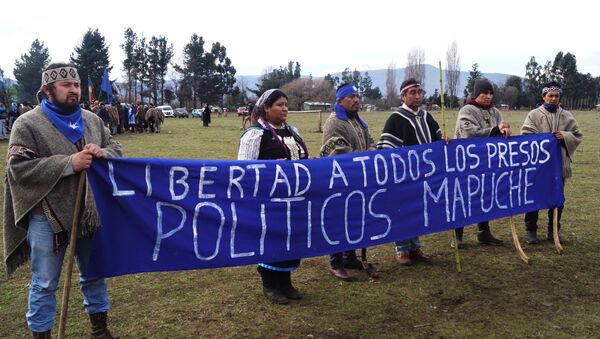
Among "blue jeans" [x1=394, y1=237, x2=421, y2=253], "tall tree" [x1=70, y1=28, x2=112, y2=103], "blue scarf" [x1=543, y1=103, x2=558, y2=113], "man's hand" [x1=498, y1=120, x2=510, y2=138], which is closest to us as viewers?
"man's hand" [x1=498, y1=120, x2=510, y2=138]

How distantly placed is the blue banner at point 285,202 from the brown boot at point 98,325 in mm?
455

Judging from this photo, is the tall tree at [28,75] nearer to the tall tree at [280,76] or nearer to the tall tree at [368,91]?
the tall tree at [280,76]

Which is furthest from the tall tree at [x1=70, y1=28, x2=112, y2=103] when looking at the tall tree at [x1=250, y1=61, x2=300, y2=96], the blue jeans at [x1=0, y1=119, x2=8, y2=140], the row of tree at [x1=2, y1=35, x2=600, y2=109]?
the blue jeans at [x1=0, y1=119, x2=8, y2=140]

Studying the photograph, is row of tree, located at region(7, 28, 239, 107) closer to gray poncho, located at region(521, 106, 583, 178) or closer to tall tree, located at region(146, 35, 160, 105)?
tall tree, located at region(146, 35, 160, 105)

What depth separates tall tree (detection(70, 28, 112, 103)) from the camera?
59.7 meters

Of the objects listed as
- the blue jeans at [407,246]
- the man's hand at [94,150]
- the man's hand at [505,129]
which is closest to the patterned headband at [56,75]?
the man's hand at [94,150]

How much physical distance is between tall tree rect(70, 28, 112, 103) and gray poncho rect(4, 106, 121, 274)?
61.1 m

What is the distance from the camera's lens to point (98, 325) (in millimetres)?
3723

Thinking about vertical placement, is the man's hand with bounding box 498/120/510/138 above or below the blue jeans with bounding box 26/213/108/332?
above

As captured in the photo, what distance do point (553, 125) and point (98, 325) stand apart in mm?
5604

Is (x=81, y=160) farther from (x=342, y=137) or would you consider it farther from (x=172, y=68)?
(x=172, y=68)

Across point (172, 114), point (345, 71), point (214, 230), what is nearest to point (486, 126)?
point (214, 230)

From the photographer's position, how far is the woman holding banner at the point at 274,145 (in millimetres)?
4383

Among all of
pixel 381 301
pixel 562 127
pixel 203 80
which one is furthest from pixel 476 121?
pixel 203 80
